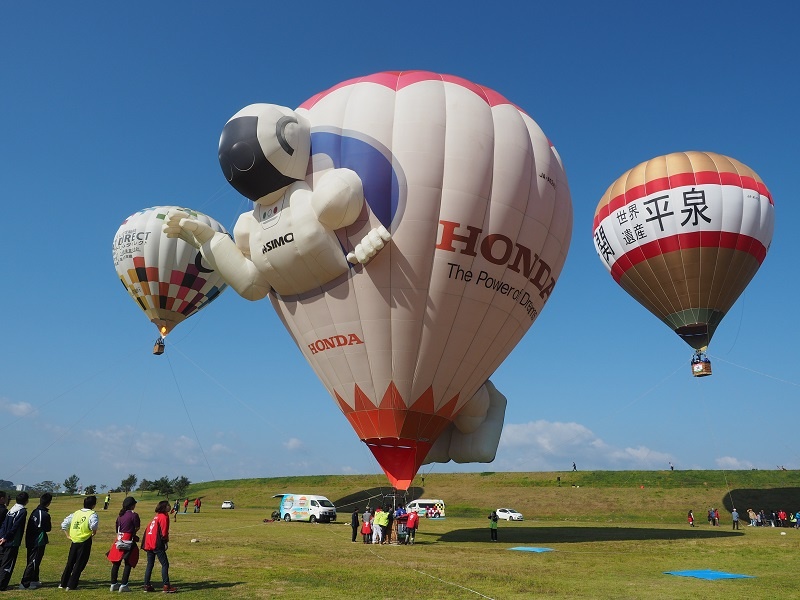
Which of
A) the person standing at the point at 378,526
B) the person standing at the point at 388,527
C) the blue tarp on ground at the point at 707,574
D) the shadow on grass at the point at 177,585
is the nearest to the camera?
the shadow on grass at the point at 177,585

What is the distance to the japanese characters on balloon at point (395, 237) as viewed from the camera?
1698cm

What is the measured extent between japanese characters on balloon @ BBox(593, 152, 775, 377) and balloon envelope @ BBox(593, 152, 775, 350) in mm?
44

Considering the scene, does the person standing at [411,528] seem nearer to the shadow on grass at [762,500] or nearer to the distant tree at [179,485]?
the shadow on grass at [762,500]

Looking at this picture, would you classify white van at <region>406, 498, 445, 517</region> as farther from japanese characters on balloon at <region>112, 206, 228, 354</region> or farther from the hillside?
japanese characters on balloon at <region>112, 206, 228, 354</region>

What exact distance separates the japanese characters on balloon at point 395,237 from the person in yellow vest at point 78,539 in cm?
907

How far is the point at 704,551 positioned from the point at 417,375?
28.7ft

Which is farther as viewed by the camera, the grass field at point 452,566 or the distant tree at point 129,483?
the distant tree at point 129,483

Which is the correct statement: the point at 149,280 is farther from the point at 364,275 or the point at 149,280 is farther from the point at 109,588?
the point at 109,588

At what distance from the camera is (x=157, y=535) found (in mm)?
9156

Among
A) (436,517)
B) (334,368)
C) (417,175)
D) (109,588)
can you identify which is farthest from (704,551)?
(436,517)

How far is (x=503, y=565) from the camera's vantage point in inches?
520

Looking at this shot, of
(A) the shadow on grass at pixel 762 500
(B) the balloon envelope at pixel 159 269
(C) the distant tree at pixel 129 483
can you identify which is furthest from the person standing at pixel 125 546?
(C) the distant tree at pixel 129 483

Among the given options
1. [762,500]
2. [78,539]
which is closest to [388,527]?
[78,539]

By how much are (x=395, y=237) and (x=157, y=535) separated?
9860 millimetres
